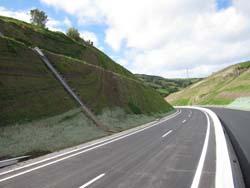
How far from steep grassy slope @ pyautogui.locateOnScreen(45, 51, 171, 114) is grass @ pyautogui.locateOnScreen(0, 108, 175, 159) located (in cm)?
480

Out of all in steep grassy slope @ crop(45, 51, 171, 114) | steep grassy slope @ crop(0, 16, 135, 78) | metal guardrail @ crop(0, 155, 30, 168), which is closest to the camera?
metal guardrail @ crop(0, 155, 30, 168)

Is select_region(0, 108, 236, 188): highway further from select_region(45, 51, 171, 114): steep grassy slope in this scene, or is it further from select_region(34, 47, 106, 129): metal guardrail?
select_region(45, 51, 171, 114): steep grassy slope

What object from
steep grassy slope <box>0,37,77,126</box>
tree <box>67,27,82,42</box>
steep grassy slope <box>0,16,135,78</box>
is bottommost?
steep grassy slope <box>0,37,77,126</box>

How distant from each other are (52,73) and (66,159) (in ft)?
52.1

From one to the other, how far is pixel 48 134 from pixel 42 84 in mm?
6822

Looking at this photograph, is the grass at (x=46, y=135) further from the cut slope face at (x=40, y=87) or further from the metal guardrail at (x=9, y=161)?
the metal guardrail at (x=9, y=161)

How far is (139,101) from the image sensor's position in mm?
43781

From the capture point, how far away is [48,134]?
17.6 meters

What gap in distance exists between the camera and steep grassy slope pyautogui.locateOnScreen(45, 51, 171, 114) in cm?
2916

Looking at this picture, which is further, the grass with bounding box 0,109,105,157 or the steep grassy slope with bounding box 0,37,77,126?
the steep grassy slope with bounding box 0,37,77,126

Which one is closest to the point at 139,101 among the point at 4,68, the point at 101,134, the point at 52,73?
the point at 52,73

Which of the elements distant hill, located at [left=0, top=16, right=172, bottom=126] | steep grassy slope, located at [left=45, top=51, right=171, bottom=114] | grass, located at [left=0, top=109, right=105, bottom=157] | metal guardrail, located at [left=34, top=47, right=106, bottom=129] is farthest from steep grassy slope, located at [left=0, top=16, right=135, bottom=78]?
grass, located at [left=0, top=109, right=105, bottom=157]

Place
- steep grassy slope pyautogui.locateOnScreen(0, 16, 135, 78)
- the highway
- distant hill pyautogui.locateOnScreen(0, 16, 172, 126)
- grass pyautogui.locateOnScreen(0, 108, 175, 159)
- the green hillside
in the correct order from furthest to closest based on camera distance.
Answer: steep grassy slope pyautogui.locateOnScreen(0, 16, 135, 78) < distant hill pyautogui.locateOnScreen(0, 16, 172, 126) < the green hillside < grass pyautogui.locateOnScreen(0, 108, 175, 159) < the highway

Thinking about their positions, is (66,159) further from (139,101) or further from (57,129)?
(139,101)
